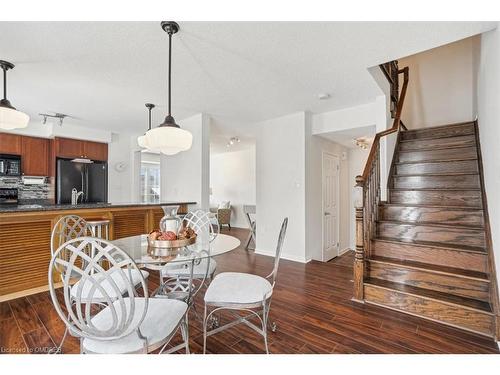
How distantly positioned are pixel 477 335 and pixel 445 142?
2.61 metres

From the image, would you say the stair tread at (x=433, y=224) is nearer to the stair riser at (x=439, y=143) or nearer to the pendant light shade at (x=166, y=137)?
the stair riser at (x=439, y=143)

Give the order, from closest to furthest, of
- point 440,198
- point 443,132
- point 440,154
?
point 440,198, point 440,154, point 443,132

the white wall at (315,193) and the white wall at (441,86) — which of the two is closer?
the white wall at (315,193)

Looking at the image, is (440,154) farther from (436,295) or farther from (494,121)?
(436,295)

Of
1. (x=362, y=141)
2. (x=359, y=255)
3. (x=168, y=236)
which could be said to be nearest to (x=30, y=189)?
(x=168, y=236)

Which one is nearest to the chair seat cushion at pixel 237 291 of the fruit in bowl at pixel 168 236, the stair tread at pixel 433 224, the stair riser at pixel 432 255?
the fruit in bowl at pixel 168 236

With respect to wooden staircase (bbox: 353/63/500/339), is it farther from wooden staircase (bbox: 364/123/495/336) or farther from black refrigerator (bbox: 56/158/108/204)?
black refrigerator (bbox: 56/158/108/204)

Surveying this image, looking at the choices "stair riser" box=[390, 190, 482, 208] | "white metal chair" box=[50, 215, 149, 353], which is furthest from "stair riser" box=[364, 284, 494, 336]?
"white metal chair" box=[50, 215, 149, 353]

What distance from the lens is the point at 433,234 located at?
2.63 metres

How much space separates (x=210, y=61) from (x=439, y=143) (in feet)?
11.2

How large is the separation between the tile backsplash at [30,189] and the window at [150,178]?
2023mm

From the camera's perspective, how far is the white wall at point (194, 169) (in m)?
4.31
